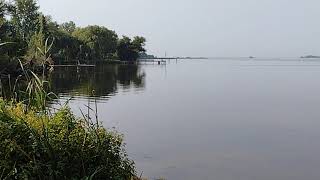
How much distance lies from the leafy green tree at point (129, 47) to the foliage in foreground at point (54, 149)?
13707 centimetres

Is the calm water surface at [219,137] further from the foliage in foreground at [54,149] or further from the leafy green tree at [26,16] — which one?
the leafy green tree at [26,16]

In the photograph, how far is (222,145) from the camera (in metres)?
20.3

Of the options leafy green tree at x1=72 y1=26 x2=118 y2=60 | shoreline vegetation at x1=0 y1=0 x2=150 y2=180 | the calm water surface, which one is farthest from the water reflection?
leafy green tree at x1=72 y1=26 x2=118 y2=60

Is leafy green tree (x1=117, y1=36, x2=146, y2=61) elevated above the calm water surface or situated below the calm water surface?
above

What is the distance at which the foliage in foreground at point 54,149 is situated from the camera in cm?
594

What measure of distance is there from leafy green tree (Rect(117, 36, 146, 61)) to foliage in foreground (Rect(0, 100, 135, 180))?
13707 cm

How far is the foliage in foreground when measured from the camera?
19.5 ft

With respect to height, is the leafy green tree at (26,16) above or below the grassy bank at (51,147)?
above

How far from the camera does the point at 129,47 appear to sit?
146250 millimetres

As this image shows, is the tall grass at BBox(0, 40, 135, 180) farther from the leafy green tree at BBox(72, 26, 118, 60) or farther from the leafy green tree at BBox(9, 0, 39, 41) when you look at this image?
the leafy green tree at BBox(72, 26, 118, 60)

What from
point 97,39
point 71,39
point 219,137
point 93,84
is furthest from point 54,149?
point 97,39

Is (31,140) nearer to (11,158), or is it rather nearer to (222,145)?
(11,158)

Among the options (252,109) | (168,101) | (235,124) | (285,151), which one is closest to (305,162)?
(285,151)

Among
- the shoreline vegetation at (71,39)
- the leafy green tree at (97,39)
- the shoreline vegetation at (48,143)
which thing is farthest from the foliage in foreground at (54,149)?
the leafy green tree at (97,39)
